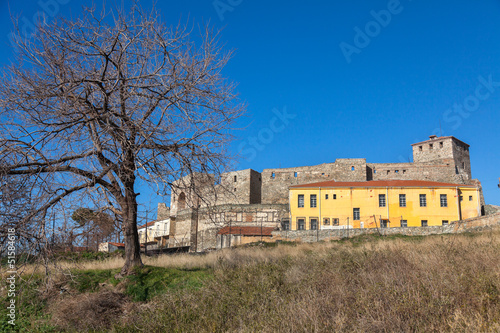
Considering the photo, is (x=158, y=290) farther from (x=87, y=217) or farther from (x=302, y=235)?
(x=302, y=235)

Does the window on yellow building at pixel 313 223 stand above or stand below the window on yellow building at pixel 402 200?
below

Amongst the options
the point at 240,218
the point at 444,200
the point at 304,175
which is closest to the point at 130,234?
the point at 240,218

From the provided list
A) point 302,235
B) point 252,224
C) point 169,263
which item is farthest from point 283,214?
point 169,263

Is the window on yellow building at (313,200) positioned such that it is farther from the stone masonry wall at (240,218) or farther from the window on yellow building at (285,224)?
the stone masonry wall at (240,218)

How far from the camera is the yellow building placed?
29.8m

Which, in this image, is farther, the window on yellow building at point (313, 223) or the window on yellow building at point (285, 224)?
the window on yellow building at point (285, 224)

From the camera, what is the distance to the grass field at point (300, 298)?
493 cm

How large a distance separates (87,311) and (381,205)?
1040 inches

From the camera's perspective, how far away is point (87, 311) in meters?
7.39

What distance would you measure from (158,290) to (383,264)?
472 centimetres

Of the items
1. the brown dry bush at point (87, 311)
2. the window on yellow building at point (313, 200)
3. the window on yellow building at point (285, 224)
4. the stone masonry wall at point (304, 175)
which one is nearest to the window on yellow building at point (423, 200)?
the window on yellow building at point (313, 200)

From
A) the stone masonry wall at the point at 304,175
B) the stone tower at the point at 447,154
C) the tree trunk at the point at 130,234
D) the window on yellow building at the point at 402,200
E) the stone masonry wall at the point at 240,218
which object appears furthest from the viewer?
the stone tower at the point at 447,154

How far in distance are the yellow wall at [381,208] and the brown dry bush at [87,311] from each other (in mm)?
23854

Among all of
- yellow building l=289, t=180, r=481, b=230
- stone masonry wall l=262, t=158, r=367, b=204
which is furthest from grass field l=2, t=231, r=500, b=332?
stone masonry wall l=262, t=158, r=367, b=204
